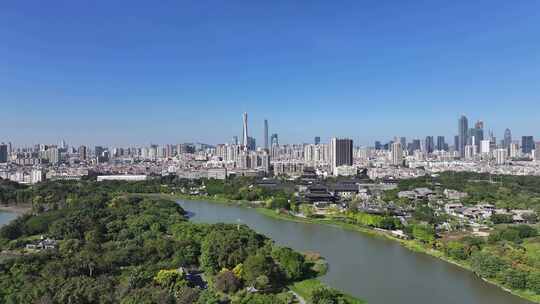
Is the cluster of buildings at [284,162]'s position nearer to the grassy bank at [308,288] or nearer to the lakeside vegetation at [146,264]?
the lakeside vegetation at [146,264]

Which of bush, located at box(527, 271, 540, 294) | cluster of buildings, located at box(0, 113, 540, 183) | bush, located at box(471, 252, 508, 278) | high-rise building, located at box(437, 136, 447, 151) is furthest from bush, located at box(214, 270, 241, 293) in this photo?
high-rise building, located at box(437, 136, 447, 151)

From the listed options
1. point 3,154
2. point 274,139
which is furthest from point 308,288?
point 274,139

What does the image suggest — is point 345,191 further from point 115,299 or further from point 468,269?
point 115,299

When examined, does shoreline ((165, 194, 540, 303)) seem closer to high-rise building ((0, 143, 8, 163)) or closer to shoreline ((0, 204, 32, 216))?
shoreline ((0, 204, 32, 216))

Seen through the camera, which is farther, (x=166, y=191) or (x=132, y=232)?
(x=166, y=191)

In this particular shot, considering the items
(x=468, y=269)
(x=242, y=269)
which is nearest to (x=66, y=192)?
(x=242, y=269)

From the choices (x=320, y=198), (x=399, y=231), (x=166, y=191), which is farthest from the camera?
(x=166, y=191)
